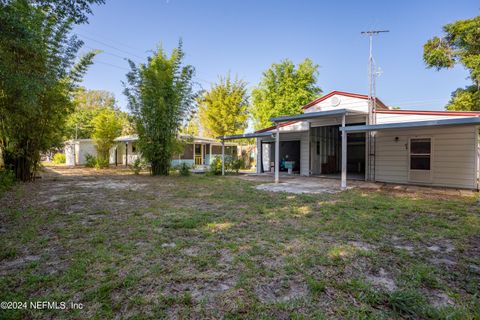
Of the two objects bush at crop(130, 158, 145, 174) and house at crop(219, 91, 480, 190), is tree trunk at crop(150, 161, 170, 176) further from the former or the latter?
house at crop(219, 91, 480, 190)

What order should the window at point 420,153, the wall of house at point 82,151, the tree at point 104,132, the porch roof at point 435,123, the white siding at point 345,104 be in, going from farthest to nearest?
1. the wall of house at point 82,151
2. the tree at point 104,132
3. the white siding at point 345,104
4. the window at point 420,153
5. the porch roof at point 435,123

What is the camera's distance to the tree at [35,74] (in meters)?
4.09

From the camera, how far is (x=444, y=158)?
25.8 ft

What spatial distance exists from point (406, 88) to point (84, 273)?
3109 centimetres

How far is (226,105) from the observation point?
20297mm

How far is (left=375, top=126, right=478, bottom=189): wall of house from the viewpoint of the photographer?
24.3 ft

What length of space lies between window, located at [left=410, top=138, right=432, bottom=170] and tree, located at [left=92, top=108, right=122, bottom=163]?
17317mm

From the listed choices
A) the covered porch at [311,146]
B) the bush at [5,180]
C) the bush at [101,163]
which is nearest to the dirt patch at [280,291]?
the covered porch at [311,146]

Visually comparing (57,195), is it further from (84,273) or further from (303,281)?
(303,281)

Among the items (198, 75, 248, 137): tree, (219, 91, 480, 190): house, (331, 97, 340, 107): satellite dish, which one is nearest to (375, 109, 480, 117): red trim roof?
(219, 91, 480, 190): house

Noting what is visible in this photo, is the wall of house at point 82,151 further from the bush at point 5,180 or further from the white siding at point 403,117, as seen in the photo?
the white siding at point 403,117

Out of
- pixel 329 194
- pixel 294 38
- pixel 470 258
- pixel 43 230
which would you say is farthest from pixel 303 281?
pixel 294 38

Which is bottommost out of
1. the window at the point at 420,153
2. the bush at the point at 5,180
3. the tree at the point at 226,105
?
the bush at the point at 5,180

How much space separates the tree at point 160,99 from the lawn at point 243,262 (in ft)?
21.1
